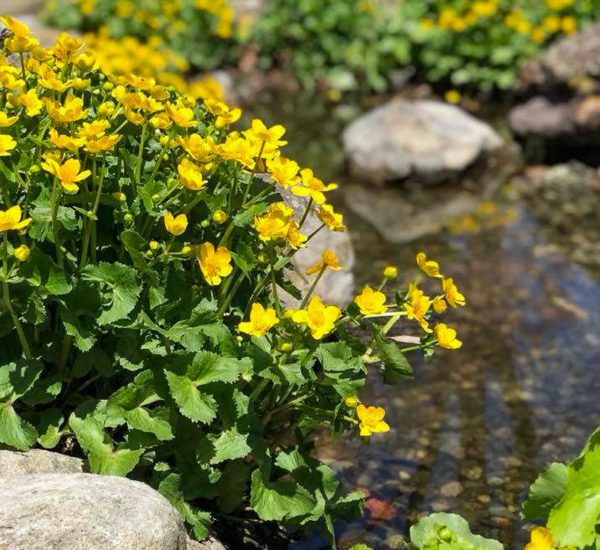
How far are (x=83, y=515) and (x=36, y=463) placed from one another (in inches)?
15.2

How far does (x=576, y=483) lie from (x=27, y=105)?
170 cm

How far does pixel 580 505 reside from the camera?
2500 millimetres

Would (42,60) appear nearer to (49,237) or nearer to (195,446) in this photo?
(49,237)

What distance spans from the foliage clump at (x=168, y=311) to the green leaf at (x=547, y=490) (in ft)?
1.50

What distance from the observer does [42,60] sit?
9.07 feet

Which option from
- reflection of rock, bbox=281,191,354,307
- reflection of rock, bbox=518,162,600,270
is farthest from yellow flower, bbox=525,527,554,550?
reflection of rock, bbox=518,162,600,270

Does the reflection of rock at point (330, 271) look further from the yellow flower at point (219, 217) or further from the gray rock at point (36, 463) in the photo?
the gray rock at point (36, 463)

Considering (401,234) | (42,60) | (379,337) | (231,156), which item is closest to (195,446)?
(379,337)

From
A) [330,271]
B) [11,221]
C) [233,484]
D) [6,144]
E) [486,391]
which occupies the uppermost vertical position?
[6,144]

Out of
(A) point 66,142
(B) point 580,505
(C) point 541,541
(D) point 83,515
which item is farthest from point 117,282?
(B) point 580,505

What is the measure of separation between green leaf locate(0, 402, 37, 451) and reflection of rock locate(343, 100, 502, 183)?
222 inches

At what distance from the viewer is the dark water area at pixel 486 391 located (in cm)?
364

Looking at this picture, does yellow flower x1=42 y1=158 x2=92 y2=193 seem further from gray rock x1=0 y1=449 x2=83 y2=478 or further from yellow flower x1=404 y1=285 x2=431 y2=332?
yellow flower x1=404 y1=285 x2=431 y2=332

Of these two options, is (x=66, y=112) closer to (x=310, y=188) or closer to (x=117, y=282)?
(x=117, y=282)
